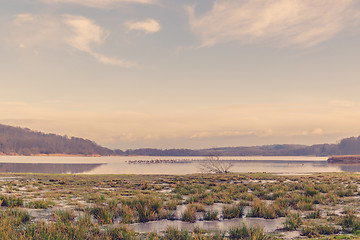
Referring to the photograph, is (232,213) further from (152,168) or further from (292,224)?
(152,168)

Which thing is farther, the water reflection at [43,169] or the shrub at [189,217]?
the water reflection at [43,169]

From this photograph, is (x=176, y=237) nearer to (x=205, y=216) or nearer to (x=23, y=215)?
(x=205, y=216)

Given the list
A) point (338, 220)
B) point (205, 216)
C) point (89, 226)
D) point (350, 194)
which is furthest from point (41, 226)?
point (350, 194)

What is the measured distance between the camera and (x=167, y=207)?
36.7 ft

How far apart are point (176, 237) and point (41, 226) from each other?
10.6 ft

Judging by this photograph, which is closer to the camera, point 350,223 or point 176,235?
point 176,235

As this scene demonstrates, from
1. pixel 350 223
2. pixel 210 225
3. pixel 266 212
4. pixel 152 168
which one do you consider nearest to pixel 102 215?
pixel 210 225

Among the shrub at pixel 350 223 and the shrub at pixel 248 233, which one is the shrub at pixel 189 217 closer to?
the shrub at pixel 248 233

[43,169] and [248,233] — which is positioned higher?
[248,233]

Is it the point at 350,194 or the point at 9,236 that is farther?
the point at 350,194

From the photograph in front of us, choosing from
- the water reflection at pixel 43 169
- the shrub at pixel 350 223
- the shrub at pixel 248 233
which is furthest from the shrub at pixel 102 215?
the water reflection at pixel 43 169

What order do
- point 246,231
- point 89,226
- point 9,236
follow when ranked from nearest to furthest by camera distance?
1. point 9,236
2. point 246,231
3. point 89,226

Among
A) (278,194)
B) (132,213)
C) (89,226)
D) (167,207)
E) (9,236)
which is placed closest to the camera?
(9,236)

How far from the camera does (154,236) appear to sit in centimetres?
714
